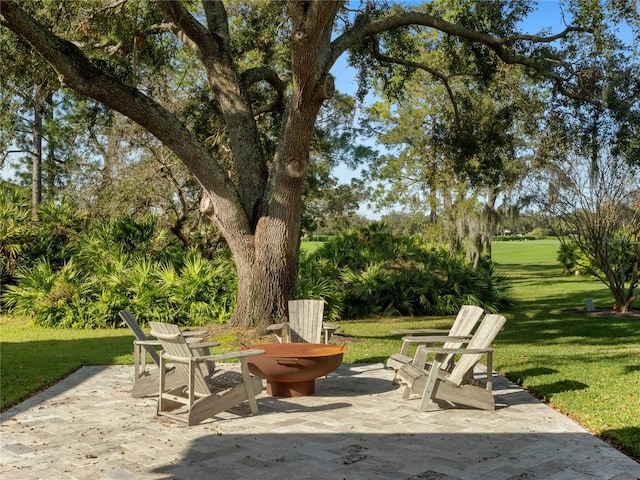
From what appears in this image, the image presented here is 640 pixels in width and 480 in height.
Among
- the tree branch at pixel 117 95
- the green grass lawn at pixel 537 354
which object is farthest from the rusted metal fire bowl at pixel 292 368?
the tree branch at pixel 117 95

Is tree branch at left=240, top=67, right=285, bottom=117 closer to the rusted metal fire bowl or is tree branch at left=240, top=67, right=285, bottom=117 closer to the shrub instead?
the shrub

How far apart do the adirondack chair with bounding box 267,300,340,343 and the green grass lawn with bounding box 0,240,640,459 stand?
119cm

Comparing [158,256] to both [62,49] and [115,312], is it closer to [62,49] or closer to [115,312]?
[115,312]

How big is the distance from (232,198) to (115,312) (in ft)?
19.1

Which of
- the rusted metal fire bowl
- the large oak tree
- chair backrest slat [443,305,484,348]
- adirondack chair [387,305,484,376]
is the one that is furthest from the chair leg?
the large oak tree

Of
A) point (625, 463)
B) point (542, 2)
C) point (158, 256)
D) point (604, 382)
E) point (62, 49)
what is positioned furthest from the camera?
point (158, 256)

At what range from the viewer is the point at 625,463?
494cm

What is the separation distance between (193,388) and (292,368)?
136 cm

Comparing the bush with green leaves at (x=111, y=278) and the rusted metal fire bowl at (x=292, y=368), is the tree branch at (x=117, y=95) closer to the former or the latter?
the rusted metal fire bowl at (x=292, y=368)

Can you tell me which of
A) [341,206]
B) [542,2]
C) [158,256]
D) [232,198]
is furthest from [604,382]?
[341,206]

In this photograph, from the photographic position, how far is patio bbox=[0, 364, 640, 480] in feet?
15.8

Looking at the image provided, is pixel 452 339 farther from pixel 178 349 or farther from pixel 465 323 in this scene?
pixel 178 349

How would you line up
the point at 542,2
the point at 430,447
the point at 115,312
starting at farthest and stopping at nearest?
the point at 115,312 → the point at 542,2 → the point at 430,447

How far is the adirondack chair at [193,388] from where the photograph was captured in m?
6.17
